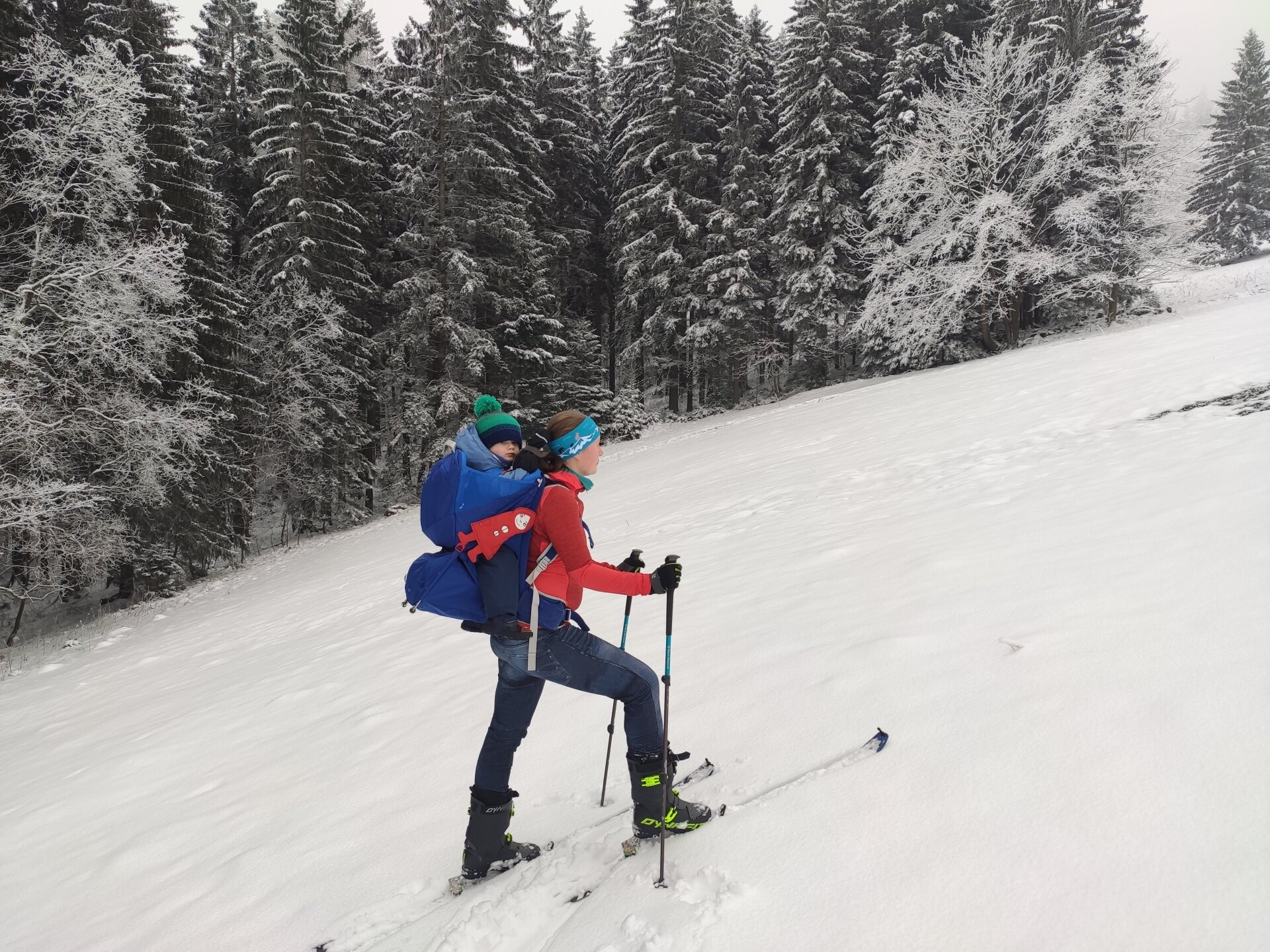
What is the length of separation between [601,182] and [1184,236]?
22423 millimetres

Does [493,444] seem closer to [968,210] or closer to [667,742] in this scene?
[667,742]

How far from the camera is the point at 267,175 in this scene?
1862 centimetres

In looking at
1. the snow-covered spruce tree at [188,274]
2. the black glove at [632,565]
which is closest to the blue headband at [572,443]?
the black glove at [632,565]

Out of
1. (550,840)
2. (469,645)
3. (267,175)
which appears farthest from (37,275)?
(550,840)

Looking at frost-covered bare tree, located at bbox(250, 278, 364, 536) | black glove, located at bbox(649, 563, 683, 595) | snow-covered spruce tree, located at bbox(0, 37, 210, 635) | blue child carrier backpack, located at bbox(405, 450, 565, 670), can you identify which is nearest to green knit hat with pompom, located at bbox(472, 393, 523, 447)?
blue child carrier backpack, located at bbox(405, 450, 565, 670)

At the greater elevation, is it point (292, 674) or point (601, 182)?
point (601, 182)

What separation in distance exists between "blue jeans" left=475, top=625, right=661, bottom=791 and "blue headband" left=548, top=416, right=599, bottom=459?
0.71 metres

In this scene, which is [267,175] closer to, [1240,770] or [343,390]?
[343,390]

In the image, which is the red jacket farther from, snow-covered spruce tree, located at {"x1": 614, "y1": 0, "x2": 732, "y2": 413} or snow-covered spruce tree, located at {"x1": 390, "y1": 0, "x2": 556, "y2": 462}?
snow-covered spruce tree, located at {"x1": 614, "y1": 0, "x2": 732, "y2": 413}

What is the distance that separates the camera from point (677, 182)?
26594mm

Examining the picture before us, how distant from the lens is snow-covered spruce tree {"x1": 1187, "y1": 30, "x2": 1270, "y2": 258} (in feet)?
122

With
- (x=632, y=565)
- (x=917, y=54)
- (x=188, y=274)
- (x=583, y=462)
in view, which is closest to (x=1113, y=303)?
(x=917, y=54)

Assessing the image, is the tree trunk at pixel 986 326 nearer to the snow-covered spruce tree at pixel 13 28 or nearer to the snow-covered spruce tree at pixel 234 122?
the snow-covered spruce tree at pixel 234 122

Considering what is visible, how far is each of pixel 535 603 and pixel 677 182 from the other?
2708cm
